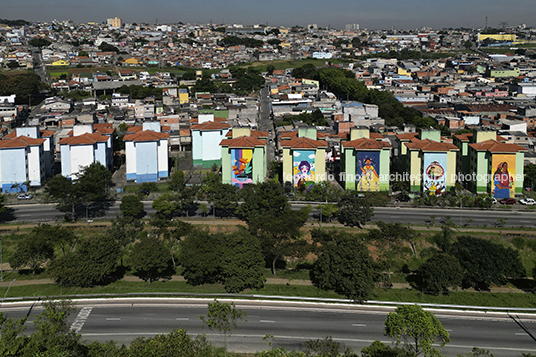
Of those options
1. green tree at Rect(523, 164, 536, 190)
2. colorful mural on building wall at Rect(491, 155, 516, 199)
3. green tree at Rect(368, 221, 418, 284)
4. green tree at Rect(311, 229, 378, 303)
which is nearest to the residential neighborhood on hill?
colorful mural on building wall at Rect(491, 155, 516, 199)

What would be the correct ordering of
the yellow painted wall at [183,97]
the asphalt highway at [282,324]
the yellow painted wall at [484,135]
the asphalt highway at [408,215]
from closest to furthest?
the asphalt highway at [282,324]
the asphalt highway at [408,215]
the yellow painted wall at [484,135]
the yellow painted wall at [183,97]

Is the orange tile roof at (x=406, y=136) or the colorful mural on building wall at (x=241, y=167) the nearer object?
the colorful mural on building wall at (x=241, y=167)

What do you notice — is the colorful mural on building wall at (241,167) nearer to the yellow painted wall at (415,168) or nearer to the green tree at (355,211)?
the green tree at (355,211)

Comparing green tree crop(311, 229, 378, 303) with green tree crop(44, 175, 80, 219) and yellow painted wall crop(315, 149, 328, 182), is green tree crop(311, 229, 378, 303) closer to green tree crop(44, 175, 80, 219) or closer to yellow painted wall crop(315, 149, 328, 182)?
yellow painted wall crop(315, 149, 328, 182)

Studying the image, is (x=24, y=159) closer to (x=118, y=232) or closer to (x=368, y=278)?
(x=118, y=232)

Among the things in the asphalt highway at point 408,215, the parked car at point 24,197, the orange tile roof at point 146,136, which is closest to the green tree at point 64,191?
the asphalt highway at point 408,215

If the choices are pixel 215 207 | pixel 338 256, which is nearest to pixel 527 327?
pixel 338 256
